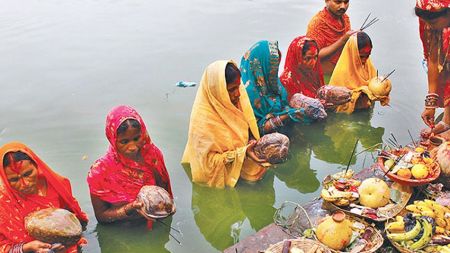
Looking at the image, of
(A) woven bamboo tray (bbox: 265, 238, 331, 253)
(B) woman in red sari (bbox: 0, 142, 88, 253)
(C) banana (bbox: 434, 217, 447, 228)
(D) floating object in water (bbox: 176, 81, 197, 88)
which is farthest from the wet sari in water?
(B) woman in red sari (bbox: 0, 142, 88, 253)

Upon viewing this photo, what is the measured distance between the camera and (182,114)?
6.66m

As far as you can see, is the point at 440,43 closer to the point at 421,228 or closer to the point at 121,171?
the point at 421,228

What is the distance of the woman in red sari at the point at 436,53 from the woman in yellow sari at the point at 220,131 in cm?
183

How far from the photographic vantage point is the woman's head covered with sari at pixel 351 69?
6.22 metres

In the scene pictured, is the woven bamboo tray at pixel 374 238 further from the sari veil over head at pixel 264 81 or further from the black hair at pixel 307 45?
the black hair at pixel 307 45

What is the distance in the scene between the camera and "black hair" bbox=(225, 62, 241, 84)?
4.55 meters

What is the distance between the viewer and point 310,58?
5879 millimetres

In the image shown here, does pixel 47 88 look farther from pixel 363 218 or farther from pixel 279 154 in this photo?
pixel 363 218

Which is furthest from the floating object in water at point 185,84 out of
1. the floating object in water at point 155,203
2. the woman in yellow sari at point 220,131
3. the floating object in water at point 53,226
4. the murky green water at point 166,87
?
the floating object in water at point 53,226

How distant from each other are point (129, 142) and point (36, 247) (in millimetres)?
1096

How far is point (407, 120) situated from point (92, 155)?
14.1 feet

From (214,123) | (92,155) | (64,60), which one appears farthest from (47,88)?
(214,123)

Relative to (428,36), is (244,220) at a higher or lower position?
lower

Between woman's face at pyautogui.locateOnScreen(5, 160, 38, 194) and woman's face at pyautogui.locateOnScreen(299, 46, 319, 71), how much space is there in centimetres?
362
